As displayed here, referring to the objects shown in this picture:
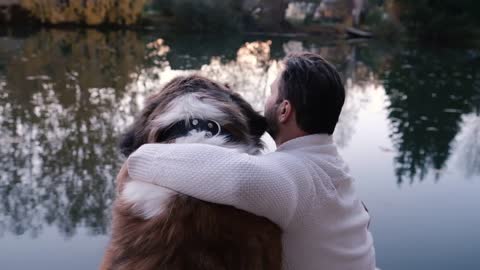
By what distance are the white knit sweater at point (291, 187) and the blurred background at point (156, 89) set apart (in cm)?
45

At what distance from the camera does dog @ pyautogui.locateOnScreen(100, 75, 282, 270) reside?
1.13 m

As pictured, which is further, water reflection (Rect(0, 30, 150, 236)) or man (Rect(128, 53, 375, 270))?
water reflection (Rect(0, 30, 150, 236))

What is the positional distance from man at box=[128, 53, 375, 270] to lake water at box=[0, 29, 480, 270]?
0.36 meters

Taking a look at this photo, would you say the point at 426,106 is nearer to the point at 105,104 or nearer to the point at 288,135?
the point at 105,104

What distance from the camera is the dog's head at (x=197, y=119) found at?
4.11ft

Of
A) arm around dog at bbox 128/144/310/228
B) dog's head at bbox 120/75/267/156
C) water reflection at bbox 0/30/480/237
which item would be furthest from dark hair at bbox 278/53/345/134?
water reflection at bbox 0/30/480/237

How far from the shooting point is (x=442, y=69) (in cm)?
1519

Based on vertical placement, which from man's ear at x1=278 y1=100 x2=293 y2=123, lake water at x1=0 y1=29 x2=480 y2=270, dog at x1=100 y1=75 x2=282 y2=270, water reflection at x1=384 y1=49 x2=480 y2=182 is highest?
man's ear at x1=278 y1=100 x2=293 y2=123

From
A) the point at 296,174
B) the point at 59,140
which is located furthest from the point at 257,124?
the point at 59,140

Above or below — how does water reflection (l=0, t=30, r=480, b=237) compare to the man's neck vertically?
below

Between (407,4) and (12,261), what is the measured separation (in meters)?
23.1

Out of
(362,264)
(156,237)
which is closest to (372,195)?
(362,264)

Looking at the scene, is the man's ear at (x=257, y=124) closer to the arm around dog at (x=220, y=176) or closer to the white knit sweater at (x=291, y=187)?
the white knit sweater at (x=291, y=187)

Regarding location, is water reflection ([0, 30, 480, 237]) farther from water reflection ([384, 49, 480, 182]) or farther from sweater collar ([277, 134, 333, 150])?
sweater collar ([277, 134, 333, 150])
